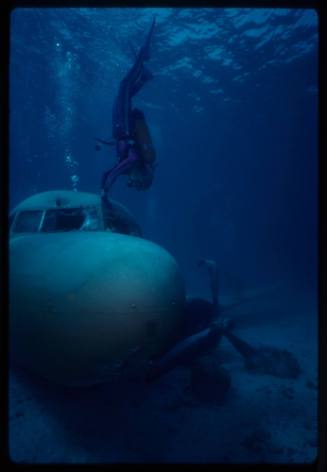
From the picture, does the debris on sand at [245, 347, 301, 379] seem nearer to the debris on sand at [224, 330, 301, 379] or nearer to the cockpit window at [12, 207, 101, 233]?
the debris on sand at [224, 330, 301, 379]

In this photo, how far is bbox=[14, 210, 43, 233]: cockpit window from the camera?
199 inches

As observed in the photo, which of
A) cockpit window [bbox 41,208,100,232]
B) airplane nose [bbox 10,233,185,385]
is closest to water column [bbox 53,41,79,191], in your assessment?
cockpit window [bbox 41,208,100,232]

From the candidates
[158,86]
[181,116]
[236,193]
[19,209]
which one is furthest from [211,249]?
[19,209]

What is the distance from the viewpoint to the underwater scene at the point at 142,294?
349 cm

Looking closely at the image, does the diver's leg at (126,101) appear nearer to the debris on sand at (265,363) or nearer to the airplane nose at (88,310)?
the airplane nose at (88,310)

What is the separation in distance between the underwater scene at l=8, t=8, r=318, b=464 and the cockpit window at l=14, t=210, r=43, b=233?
3 cm

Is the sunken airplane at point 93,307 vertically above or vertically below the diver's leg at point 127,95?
below

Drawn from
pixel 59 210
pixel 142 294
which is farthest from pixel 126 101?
pixel 142 294

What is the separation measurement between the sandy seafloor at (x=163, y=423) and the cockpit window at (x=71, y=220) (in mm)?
2137

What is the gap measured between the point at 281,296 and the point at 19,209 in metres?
18.5

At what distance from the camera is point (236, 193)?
49188 mm

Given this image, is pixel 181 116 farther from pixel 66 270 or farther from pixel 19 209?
pixel 66 270

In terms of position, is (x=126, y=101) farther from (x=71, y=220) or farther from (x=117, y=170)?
(x=71, y=220)

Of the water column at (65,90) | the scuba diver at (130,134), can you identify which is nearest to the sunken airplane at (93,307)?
the scuba diver at (130,134)
